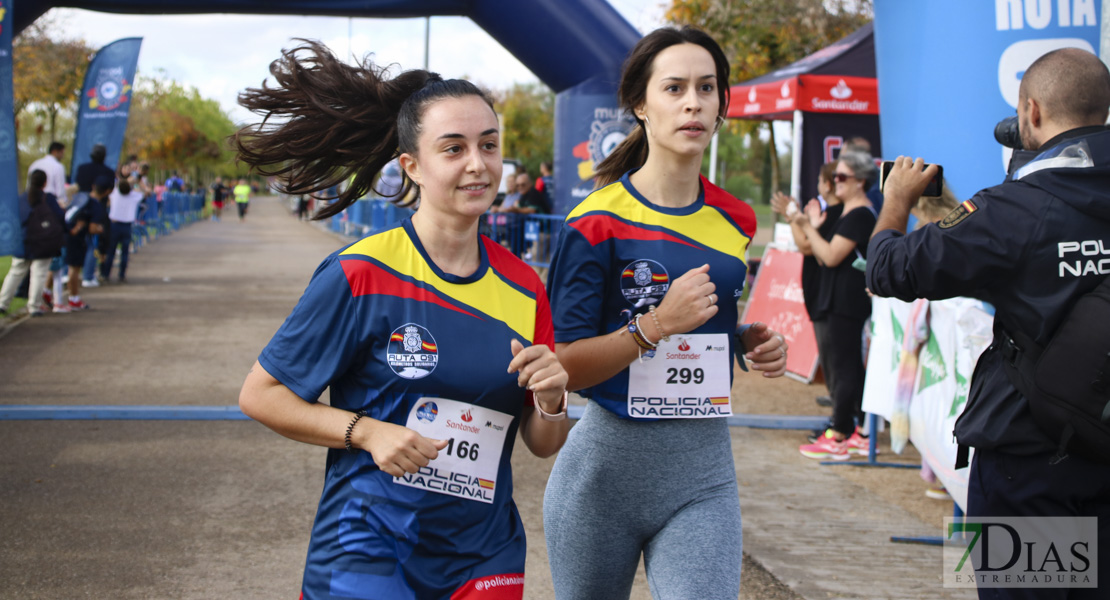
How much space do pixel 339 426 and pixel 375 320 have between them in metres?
0.24

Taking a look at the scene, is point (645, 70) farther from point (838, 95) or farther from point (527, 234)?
point (527, 234)

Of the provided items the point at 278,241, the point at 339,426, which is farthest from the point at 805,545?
the point at 278,241

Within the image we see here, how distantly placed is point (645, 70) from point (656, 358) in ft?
2.69

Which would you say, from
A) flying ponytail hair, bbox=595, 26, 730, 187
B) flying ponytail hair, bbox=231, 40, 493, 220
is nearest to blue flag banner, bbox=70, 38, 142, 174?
flying ponytail hair, bbox=231, 40, 493, 220

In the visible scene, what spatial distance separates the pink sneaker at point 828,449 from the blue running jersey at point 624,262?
3.86 metres

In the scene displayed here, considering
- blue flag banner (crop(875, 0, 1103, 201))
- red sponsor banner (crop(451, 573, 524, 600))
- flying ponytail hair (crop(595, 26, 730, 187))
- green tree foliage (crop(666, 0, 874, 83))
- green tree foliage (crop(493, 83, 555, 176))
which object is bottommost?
red sponsor banner (crop(451, 573, 524, 600))

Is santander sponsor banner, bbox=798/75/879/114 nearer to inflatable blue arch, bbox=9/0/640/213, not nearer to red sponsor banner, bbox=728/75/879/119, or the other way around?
red sponsor banner, bbox=728/75/879/119

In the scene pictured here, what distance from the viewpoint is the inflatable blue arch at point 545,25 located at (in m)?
8.76

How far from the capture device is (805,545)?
4.56 m

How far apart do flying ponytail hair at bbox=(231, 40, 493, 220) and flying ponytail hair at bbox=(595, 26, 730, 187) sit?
0.61 m

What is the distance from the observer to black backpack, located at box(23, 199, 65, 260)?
34.7 ft

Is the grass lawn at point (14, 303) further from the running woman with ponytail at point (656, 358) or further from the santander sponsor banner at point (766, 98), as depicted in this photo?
the running woman with ponytail at point (656, 358)

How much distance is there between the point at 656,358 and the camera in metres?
2.59

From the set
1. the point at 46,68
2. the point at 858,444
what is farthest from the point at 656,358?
the point at 46,68
